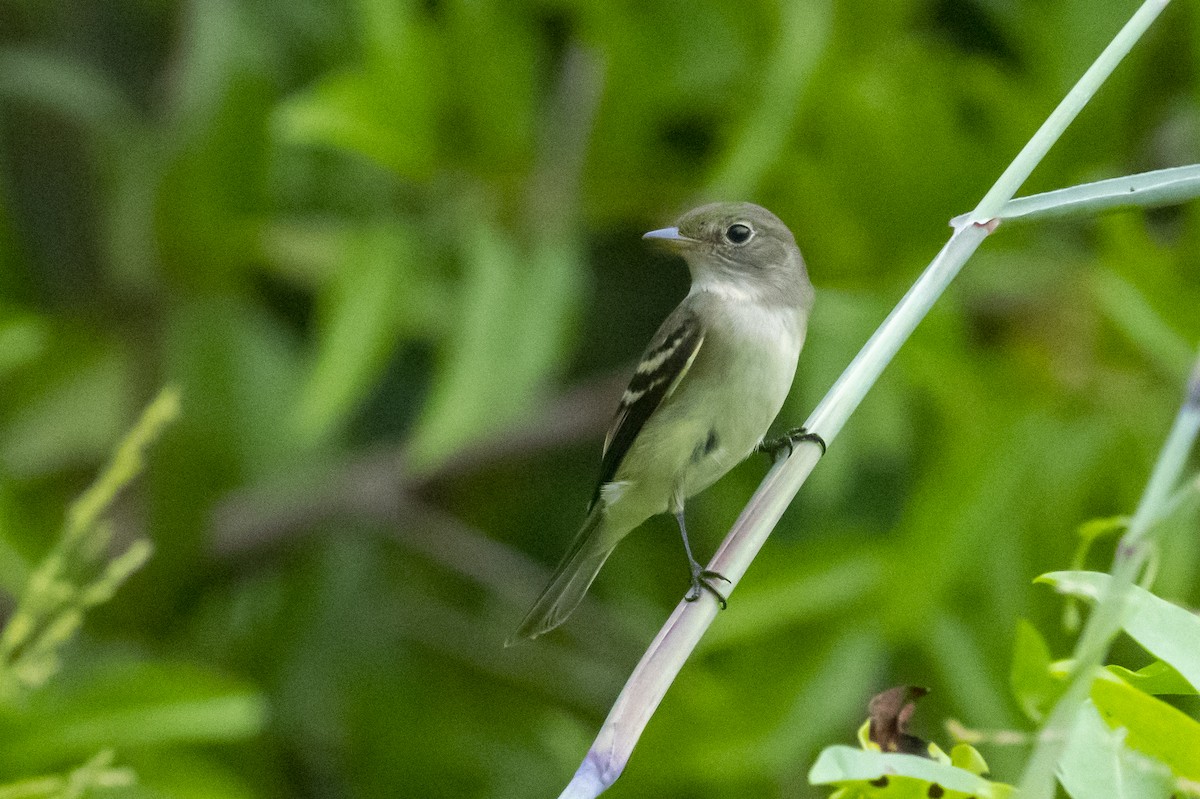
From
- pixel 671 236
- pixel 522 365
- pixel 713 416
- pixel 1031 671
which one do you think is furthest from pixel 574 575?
pixel 522 365

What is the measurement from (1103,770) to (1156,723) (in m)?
0.04

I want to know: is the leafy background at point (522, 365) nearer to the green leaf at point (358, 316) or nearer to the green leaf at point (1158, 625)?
the green leaf at point (358, 316)

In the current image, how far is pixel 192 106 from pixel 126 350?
25.2 inches

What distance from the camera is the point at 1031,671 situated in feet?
3.07

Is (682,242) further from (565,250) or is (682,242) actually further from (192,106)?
(192,106)

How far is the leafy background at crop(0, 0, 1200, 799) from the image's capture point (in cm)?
254

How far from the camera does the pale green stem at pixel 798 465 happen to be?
90 cm

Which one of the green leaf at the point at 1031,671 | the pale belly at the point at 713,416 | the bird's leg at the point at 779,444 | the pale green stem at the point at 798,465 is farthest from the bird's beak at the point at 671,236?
the green leaf at the point at 1031,671

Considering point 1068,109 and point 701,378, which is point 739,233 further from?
point 1068,109

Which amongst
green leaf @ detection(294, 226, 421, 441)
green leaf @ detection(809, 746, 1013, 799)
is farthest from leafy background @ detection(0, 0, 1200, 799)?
green leaf @ detection(809, 746, 1013, 799)

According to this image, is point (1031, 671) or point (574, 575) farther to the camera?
point (574, 575)

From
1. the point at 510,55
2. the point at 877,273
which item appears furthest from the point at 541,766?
the point at 510,55

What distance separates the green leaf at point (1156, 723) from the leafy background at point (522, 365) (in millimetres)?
1583

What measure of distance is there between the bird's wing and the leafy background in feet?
2.43
